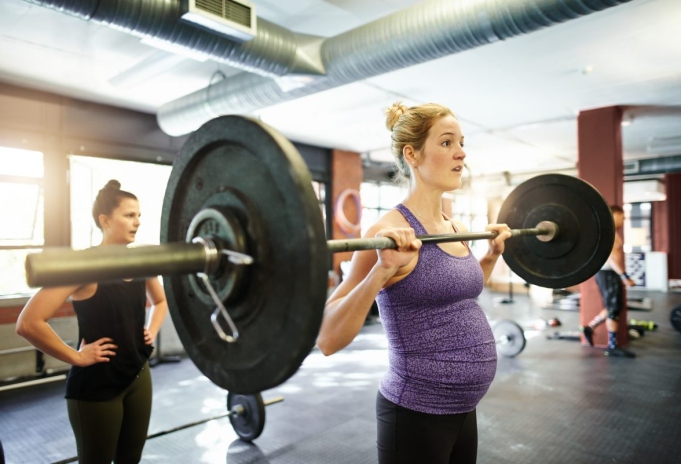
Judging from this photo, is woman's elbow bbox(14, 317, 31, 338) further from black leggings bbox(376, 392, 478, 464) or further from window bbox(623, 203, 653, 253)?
window bbox(623, 203, 653, 253)

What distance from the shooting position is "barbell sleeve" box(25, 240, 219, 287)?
498mm

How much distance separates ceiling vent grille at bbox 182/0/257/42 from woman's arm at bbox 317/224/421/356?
1689mm

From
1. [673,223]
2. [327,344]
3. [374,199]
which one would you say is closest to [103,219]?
[327,344]

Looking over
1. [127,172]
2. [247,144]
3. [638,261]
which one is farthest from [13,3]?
[638,261]

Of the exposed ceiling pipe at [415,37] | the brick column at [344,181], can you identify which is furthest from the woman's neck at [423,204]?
the brick column at [344,181]

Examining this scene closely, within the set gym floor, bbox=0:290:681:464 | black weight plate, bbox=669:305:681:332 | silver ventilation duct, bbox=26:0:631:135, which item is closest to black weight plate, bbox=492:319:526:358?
gym floor, bbox=0:290:681:464

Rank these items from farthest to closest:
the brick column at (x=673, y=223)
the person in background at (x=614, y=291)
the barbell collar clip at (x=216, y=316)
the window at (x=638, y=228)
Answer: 1. the window at (x=638, y=228)
2. the brick column at (x=673, y=223)
3. the person in background at (x=614, y=291)
4. the barbell collar clip at (x=216, y=316)

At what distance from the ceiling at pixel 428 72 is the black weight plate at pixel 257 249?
2.19 metres

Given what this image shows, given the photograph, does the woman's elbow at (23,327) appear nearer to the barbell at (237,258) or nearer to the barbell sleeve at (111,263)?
the barbell at (237,258)

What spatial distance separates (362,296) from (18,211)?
419 centimetres

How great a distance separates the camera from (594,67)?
369cm

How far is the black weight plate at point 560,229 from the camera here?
4.92 feet

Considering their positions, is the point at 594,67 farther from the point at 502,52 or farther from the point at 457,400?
the point at 457,400

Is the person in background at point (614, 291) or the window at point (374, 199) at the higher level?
the window at point (374, 199)
